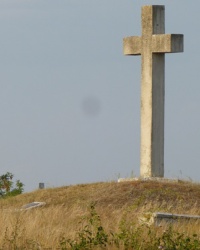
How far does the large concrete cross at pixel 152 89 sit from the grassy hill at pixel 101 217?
3.30ft

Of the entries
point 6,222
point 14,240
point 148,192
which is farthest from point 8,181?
point 14,240

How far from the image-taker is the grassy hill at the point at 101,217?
10469mm

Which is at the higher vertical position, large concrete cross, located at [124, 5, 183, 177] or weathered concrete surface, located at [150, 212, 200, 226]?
large concrete cross, located at [124, 5, 183, 177]

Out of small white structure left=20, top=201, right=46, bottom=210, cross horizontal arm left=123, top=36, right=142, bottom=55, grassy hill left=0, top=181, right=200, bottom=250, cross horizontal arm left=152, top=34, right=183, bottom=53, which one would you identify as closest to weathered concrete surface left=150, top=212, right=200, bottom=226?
grassy hill left=0, top=181, right=200, bottom=250

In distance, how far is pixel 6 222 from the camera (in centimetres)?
1217

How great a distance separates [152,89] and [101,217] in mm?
5483

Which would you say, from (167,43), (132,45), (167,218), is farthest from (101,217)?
(132,45)

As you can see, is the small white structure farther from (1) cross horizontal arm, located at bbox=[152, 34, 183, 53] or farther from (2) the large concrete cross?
(1) cross horizontal arm, located at bbox=[152, 34, 183, 53]

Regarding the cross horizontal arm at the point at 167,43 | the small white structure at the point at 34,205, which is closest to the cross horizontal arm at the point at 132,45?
the cross horizontal arm at the point at 167,43

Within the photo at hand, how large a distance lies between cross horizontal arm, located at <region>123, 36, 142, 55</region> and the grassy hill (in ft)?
10.8

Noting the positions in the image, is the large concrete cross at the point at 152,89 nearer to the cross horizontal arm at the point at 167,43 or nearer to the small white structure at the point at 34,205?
the cross horizontal arm at the point at 167,43

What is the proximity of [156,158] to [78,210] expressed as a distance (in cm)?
437

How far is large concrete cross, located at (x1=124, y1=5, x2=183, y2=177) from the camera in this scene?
1850cm

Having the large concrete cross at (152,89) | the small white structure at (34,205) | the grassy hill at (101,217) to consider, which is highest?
the large concrete cross at (152,89)
